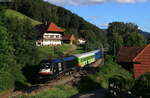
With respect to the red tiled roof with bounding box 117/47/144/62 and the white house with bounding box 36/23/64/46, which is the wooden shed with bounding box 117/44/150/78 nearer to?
the red tiled roof with bounding box 117/47/144/62

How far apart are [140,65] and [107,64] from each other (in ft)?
18.3

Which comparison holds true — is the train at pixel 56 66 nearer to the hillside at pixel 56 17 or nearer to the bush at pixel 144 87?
the bush at pixel 144 87

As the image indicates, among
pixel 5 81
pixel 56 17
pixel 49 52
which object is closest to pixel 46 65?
pixel 5 81

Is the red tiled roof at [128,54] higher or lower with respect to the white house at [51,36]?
lower

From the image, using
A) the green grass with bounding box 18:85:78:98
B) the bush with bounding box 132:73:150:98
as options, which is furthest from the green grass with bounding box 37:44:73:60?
the bush with bounding box 132:73:150:98

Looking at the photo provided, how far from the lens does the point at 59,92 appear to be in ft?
99.5

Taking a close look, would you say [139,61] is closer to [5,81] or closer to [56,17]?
[5,81]

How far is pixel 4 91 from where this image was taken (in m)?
34.8

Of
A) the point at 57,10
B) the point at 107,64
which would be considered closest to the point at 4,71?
the point at 107,64

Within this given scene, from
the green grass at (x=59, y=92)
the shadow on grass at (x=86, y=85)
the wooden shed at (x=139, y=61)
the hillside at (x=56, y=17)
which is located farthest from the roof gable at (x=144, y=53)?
the hillside at (x=56, y=17)

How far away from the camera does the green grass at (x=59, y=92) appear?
28509mm

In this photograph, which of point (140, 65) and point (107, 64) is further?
point (107, 64)

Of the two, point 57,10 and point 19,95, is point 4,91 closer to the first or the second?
point 19,95

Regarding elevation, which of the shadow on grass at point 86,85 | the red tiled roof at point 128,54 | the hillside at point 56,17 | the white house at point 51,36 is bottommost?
the shadow on grass at point 86,85
